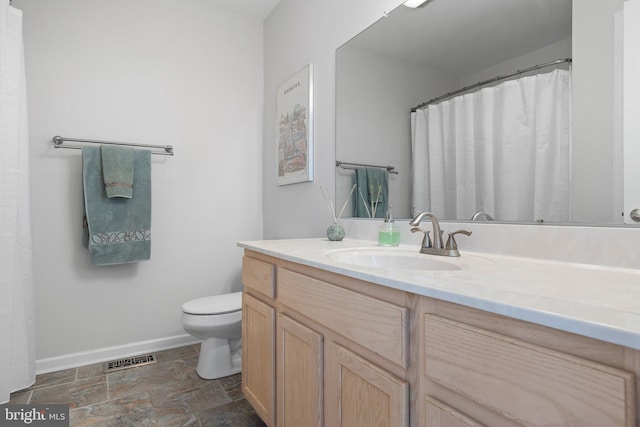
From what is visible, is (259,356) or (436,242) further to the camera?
(259,356)

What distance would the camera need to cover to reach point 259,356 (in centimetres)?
135

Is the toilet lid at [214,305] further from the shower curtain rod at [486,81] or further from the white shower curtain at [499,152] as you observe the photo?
the shower curtain rod at [486,81]

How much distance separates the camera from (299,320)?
108 cm

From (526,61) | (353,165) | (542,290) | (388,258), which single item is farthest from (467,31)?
(542,290)

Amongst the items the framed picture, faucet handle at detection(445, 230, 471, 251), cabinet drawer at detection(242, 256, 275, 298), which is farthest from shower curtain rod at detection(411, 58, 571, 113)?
cabinet drawer at detection(242, 256, 275, 298)

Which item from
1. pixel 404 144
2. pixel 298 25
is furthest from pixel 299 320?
pixel 298 25

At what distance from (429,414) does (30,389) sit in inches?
84.9

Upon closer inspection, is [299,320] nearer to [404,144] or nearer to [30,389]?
[404,144]

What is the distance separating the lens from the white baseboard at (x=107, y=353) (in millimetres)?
1941

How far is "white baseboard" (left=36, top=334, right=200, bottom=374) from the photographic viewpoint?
1.94m

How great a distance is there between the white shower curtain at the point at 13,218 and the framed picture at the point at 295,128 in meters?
1.42

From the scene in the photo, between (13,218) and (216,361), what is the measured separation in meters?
1.26

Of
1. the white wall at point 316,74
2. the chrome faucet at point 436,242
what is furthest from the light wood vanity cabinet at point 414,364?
the white wall at point 316,74

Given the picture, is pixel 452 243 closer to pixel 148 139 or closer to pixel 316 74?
pixel 316 74
